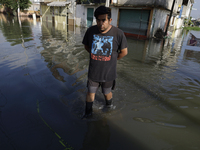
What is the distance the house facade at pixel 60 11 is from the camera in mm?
23422

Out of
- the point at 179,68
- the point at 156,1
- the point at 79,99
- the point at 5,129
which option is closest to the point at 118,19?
the point at 156,1

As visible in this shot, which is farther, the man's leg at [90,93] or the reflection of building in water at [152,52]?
the reflection of building in water at [152,52]

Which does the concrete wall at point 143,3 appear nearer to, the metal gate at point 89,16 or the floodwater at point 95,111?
the metal gate at point 89,16

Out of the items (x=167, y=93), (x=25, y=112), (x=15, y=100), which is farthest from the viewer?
(x=167, y=93)

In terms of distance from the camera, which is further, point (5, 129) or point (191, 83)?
point (191, 83)

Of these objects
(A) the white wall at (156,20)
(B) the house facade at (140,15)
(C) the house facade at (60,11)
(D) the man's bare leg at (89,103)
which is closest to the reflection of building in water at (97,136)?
(D) the man's bare leg at (89,103)

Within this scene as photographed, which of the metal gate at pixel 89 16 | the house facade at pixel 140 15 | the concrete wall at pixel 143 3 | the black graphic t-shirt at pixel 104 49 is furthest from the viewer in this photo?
the metal gate at pixel 89 16

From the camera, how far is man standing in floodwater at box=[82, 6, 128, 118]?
217cm

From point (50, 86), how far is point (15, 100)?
895mm

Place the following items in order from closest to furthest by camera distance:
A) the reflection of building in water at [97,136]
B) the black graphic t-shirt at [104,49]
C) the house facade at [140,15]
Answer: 1. the reflection of building in water at [97,136]
2. the black graphic t-shirt at [104,49]
3. the house facade at [140,15]

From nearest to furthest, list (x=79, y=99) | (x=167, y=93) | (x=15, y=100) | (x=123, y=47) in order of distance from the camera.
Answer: (x=123, y=47) < (x=15, y=100) < (x=79, y=99) < (x=167, y=93)

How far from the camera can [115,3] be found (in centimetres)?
1689

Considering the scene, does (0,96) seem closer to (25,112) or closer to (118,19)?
(25,112)

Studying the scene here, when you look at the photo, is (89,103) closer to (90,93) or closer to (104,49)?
(90,93)
